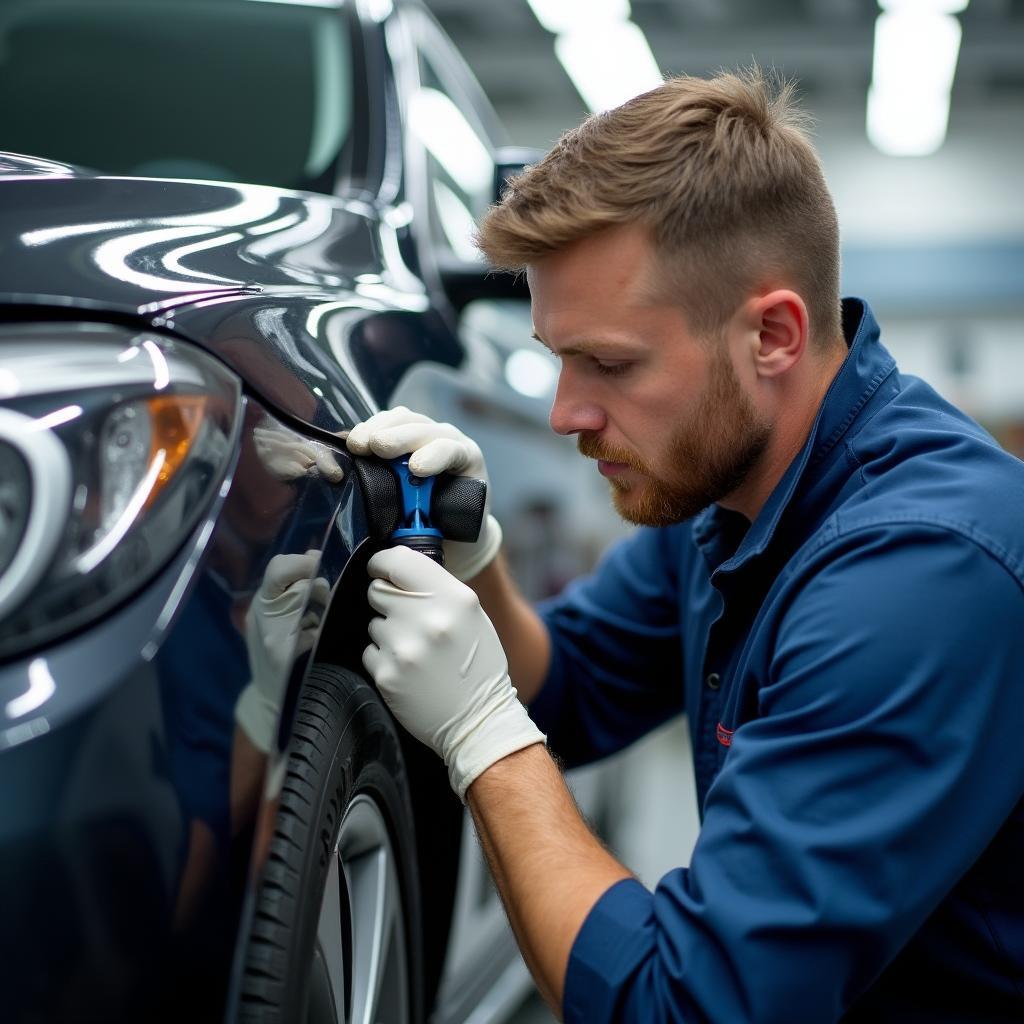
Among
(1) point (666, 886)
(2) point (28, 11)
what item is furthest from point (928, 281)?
(1) point (666, 886)

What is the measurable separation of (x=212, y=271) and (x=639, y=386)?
1.53 ft

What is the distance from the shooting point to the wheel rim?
1008mm

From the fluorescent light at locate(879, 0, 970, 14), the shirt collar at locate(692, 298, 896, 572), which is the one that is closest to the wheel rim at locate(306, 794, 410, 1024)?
the shirt collar at locate(692, 298, 896, 572)

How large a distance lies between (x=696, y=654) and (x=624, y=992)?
0.58 metres

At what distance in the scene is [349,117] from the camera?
173cm

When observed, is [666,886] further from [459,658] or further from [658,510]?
[658,510]

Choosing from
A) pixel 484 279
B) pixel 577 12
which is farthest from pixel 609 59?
pixel 484 279

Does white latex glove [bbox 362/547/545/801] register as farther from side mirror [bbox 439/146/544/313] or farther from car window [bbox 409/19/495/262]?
car window [bbox 409/19/495/262]

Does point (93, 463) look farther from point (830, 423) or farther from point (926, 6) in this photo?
point (926, 6)

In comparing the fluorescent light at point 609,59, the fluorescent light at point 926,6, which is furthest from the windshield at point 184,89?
the fluorescent light at point 926,6

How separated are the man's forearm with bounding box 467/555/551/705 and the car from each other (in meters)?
0.21

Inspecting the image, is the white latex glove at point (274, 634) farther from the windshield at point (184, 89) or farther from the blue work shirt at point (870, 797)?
the windshield at point (184, 89)

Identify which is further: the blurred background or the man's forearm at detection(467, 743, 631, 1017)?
the blurred background

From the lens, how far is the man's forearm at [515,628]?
1574mm
